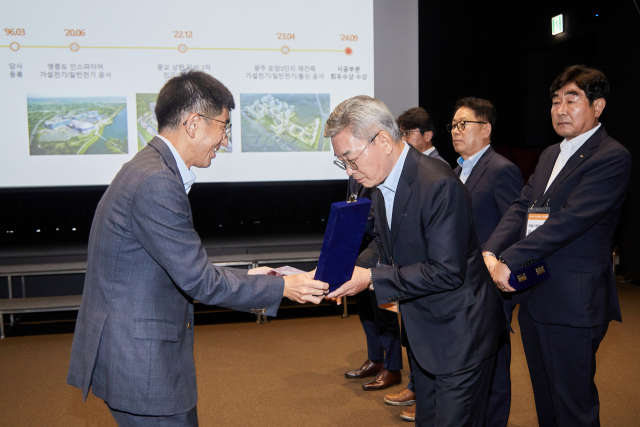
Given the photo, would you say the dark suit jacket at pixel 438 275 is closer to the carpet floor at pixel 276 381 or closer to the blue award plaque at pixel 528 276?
the blue award plaque at pixel 528 276

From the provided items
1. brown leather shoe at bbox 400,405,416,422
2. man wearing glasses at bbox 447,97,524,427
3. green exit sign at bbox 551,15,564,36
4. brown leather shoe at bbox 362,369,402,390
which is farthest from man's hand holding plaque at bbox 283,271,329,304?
green exit sign at bbox 551,15,564,36

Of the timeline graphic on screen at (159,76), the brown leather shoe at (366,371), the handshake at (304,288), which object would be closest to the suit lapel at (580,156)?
the handshake at (304,288)

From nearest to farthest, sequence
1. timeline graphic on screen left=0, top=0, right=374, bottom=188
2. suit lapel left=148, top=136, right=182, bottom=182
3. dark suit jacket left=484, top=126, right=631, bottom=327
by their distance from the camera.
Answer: suit lapel left=148, top=136, right=182, bottom=182
dark suit jacket left=484, top=126, right=631, bottom=327
timeline graphic on screen left=0, top=0, right=374, bottom=188

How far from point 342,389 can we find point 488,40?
15.9 ft

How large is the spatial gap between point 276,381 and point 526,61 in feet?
17.3

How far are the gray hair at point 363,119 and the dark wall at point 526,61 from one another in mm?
4713

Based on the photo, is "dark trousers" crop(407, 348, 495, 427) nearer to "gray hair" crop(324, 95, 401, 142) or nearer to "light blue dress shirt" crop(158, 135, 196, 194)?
"gray hair" crop(324, 95, 401, 142)

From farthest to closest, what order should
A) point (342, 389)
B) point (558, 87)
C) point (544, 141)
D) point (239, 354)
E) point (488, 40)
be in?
point (544, 141)
point (488, 40)
point (239, 354)
point (342, 389)
point (558, 87)

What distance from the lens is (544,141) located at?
6.83 meters

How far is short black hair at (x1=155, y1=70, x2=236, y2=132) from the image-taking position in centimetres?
154

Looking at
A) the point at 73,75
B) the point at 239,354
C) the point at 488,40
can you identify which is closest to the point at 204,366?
the point at 239,354

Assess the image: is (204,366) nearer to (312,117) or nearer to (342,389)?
(342,389)

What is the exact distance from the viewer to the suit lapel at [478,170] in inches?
109

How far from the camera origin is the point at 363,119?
1.65m
